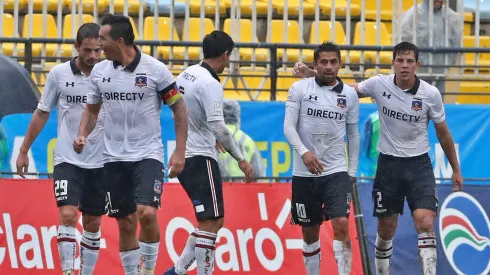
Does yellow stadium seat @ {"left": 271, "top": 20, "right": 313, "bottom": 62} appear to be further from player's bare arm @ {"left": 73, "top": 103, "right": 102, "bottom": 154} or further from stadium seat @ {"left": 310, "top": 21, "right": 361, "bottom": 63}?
player's bare arm @ {"left": 73, "top": 103, "right": 102, "bottom": 154}

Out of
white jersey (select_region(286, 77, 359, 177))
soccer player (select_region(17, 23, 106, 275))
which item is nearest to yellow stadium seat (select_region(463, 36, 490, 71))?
white jersey (select_region(286, 77, 359, 177))

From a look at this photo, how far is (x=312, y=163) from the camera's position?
11.5m

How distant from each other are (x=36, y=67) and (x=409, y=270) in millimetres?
5687

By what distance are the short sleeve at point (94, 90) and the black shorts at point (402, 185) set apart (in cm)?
316

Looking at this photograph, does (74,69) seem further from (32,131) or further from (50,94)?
(32,131)

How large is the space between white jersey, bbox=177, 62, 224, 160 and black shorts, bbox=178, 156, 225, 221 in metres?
0.09

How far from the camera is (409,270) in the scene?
43.8 ft

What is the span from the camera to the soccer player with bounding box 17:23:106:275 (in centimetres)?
1144

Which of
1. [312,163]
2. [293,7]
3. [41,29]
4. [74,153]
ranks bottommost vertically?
[312,163]

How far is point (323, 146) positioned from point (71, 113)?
2489 mm

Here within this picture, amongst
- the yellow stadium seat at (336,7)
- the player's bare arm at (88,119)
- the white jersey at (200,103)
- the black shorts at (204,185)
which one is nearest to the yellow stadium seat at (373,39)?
the yellow stadium seat at (336,7)

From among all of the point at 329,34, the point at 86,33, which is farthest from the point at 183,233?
the point at 329,34

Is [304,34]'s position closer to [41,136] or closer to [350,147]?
[41,136]

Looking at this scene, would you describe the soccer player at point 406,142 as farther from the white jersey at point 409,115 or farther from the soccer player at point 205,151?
the soccer player at point 205,151
